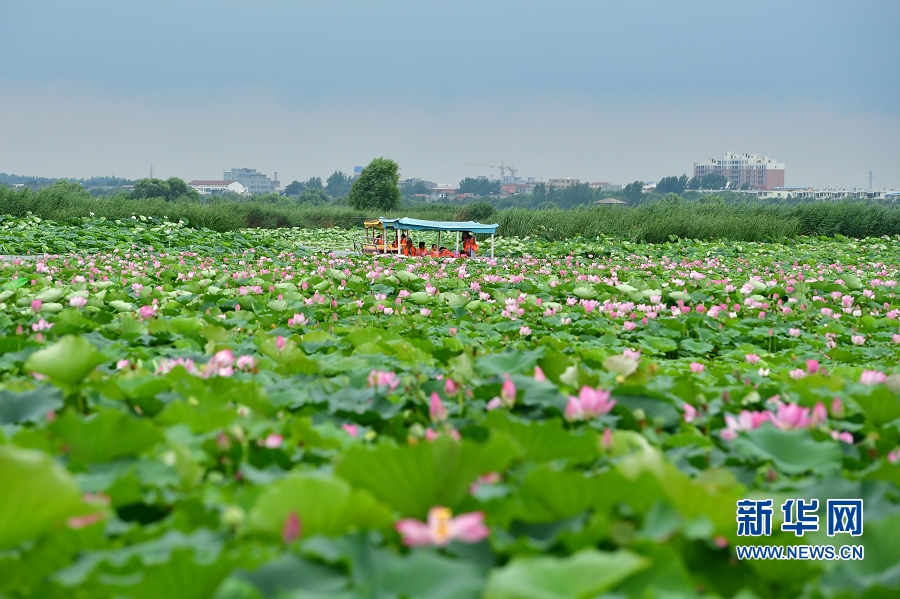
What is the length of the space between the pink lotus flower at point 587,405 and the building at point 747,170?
169 meters

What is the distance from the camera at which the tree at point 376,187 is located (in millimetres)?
52312

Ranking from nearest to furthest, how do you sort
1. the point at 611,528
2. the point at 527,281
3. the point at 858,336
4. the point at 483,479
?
the point at 611,528 < the point at 483,479 < the point at 858,336 < the point at 527,281

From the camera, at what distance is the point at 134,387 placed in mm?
2234

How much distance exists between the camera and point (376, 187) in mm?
52312

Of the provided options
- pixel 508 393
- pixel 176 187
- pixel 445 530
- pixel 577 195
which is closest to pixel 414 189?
pixel 577 195

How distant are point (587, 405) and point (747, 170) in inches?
7300

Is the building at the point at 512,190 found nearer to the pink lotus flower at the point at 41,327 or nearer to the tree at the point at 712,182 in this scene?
the tree at the point at 712,182

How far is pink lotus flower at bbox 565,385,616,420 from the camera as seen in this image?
196 cm

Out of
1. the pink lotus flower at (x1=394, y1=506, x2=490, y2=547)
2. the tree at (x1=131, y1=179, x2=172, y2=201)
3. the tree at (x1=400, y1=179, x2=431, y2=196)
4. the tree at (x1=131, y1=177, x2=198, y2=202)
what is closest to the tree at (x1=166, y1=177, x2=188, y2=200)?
the tree at (x1=131, y1=177, x2=198, y2=202)

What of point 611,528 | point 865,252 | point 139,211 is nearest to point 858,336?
point 611,528

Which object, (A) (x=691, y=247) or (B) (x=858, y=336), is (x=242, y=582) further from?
(A) (x=691, y=247)

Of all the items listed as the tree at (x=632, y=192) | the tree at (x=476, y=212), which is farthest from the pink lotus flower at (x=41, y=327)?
the tree at (x=632, y=192)

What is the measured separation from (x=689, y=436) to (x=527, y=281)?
6102 mm

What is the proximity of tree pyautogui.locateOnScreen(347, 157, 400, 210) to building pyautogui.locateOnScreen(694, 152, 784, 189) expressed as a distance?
404 ft
